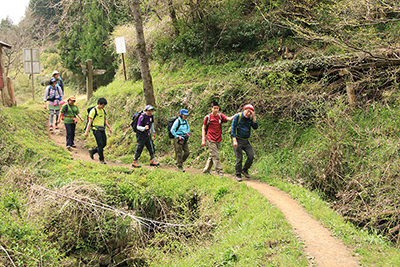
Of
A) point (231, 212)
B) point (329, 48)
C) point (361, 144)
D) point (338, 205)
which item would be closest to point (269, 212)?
point (231, 212)

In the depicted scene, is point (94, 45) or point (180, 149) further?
point (94, 45)

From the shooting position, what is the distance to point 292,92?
31.9ft

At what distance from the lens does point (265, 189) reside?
24.8 feet

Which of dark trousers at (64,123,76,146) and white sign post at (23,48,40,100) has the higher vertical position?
white sign post at (23,48,40,100)

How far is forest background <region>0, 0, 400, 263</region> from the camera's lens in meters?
7.05

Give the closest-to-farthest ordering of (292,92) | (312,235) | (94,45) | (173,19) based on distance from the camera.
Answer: (312,235), (292,92), (173,19), (94,45)

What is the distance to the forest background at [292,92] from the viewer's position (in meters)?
7.05

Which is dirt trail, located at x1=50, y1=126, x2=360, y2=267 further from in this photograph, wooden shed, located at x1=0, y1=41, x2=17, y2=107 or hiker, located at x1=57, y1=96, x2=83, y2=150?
wooden shed, located at x1=0, y1=41, x2=17, y2=107

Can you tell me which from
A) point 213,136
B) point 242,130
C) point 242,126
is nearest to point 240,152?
point 242,130

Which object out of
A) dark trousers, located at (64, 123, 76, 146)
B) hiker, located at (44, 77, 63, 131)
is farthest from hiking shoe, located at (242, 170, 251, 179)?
hiker, located at (44, 77, 63, 131)

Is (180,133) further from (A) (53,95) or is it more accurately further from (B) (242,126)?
(A) (53,95)

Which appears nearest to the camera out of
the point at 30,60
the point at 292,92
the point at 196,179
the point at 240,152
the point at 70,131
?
the point at 196,179

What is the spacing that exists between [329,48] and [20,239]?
36.4ft

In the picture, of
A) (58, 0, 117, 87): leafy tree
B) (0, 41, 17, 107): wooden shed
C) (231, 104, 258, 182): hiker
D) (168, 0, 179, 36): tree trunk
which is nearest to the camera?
(231, 104, 258, 182): hiker
